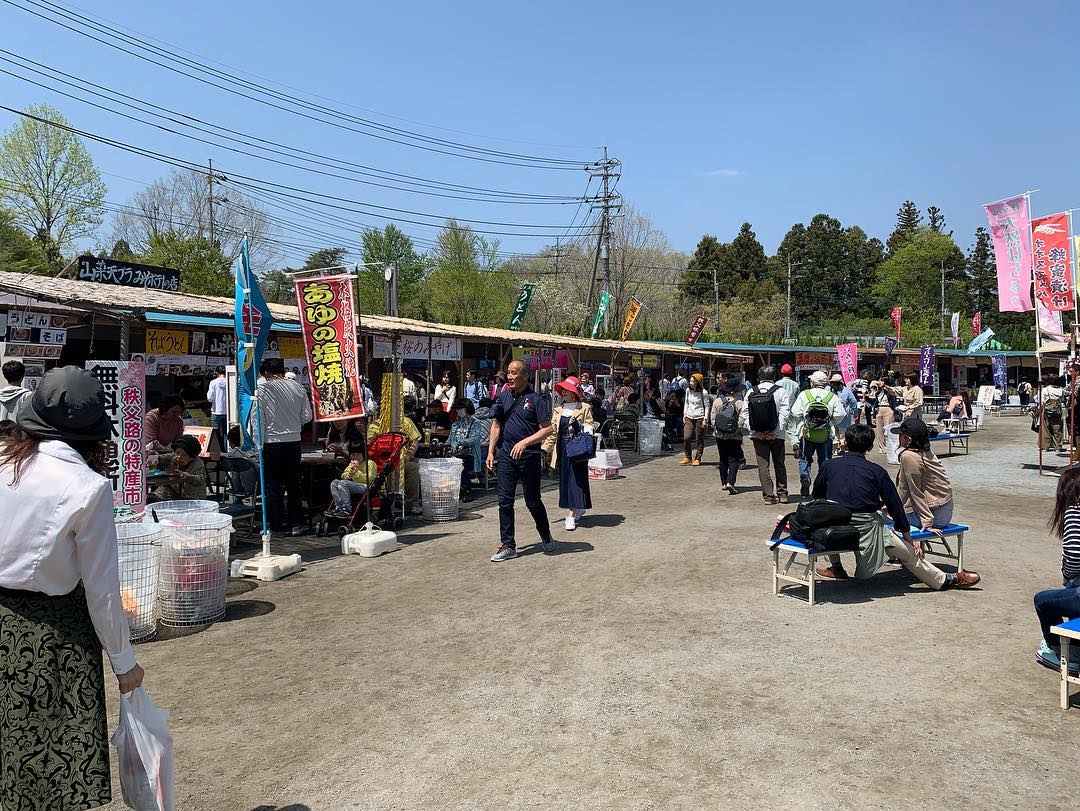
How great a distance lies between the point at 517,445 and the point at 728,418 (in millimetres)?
5221

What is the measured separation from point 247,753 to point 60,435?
Result: 2010 mm

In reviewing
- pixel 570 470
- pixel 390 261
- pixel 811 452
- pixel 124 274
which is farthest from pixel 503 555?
pixel 390 261

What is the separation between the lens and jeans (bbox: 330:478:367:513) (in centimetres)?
827

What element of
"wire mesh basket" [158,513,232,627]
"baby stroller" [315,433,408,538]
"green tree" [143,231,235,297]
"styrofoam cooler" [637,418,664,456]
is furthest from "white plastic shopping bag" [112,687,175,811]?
"green tree" [143,231,235,297]

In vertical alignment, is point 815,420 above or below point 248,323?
below

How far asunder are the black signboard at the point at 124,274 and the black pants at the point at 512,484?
42.6 feet

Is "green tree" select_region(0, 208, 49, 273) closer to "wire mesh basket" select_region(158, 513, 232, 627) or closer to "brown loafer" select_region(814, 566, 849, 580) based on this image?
"wire mesh basket" select_region(158, 513, 232, 627)

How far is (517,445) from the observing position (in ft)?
23.1

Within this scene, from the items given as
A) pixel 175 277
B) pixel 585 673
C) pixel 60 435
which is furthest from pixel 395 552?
pixel 175 277

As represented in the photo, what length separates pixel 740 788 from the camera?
3.18 m

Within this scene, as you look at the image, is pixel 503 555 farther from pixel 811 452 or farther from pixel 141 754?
pixel 811 452

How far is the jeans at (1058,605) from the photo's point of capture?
13.5ft

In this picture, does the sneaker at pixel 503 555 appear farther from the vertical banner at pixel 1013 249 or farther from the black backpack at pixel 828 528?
the vertical banner at pixel 1013 249

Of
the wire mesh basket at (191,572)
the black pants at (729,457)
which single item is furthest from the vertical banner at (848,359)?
the wire mesh basket at (191,572)
